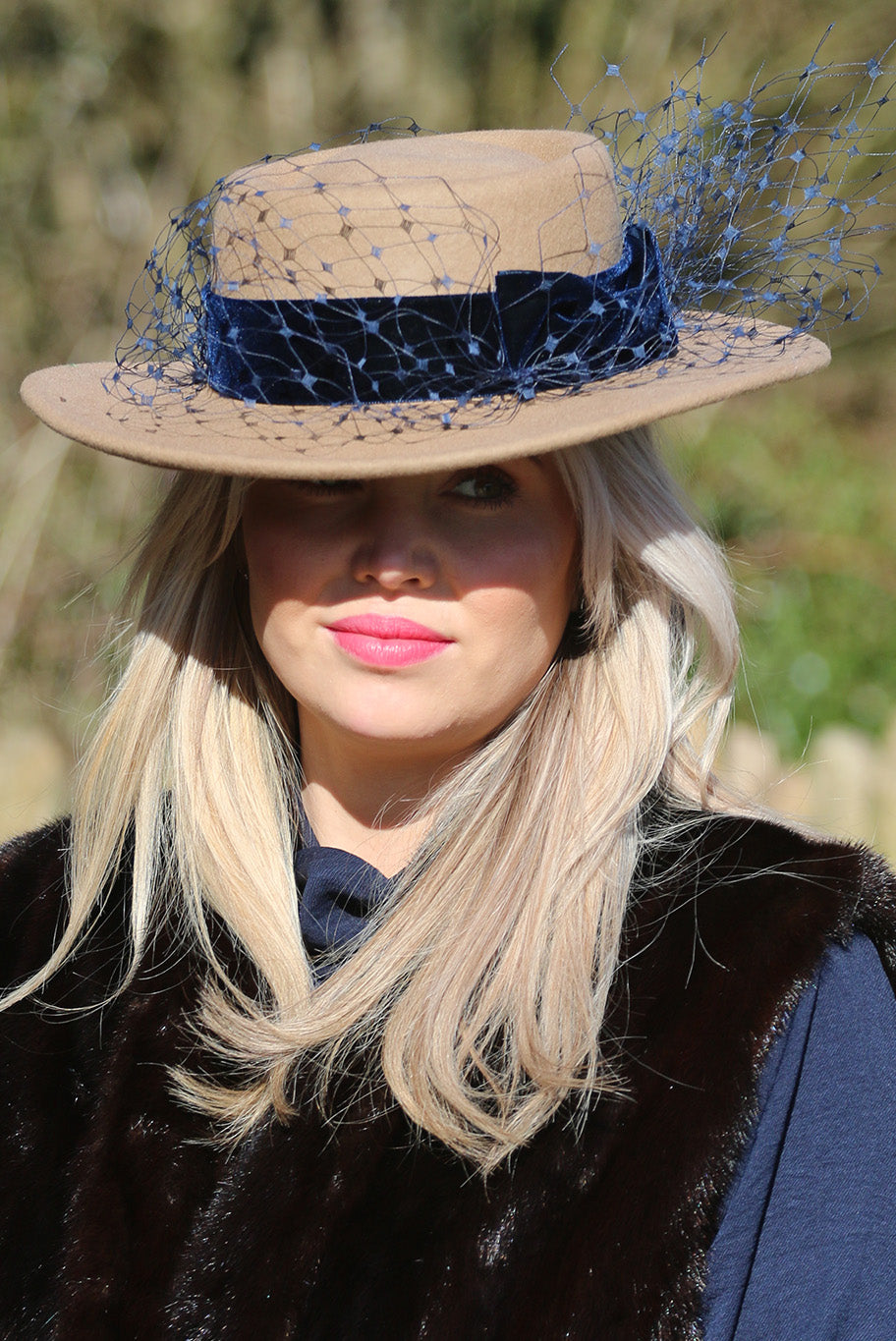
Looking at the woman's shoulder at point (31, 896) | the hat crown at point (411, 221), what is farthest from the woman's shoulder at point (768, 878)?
the woman's shoulder at point (31, 896)

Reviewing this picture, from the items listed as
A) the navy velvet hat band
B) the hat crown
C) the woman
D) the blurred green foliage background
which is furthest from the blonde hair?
the blurred green foliage background

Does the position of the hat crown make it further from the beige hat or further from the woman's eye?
the woman's eye

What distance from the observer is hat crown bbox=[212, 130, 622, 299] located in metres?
1.53

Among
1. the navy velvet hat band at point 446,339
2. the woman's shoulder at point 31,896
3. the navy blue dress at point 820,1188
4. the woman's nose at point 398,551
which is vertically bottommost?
the woman's shoulder at point 31,896

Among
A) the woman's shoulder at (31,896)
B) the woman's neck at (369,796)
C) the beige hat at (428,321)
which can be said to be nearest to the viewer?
the beige hat at (428,321)

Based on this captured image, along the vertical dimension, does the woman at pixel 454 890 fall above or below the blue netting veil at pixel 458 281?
below

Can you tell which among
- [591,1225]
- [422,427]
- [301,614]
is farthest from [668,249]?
[591,1225]

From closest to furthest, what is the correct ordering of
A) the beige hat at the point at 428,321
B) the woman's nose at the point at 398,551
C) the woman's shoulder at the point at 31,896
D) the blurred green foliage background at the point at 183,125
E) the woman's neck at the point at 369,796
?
the beige hat at the point at 428,321
the woman's nose at the point at 398,551
the woman's neck at the point at 369,796
the woman's shoulder at the point at 31,896
the blurred green foliage background at the point at 183,125

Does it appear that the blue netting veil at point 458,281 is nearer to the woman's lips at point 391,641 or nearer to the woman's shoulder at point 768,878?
the woman's lips at point 391,641

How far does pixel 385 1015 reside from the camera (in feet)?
5.94

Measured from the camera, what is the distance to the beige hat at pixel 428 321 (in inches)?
60.1

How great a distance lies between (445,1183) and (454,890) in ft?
1.31

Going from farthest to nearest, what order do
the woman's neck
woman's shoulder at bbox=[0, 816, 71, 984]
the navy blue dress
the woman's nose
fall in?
woman's shoulder at bbox=[0, 816, 71, 984] → the woman's neck → the woman's nose → the navy blue dress

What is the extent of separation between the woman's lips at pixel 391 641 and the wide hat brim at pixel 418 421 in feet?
0.81
